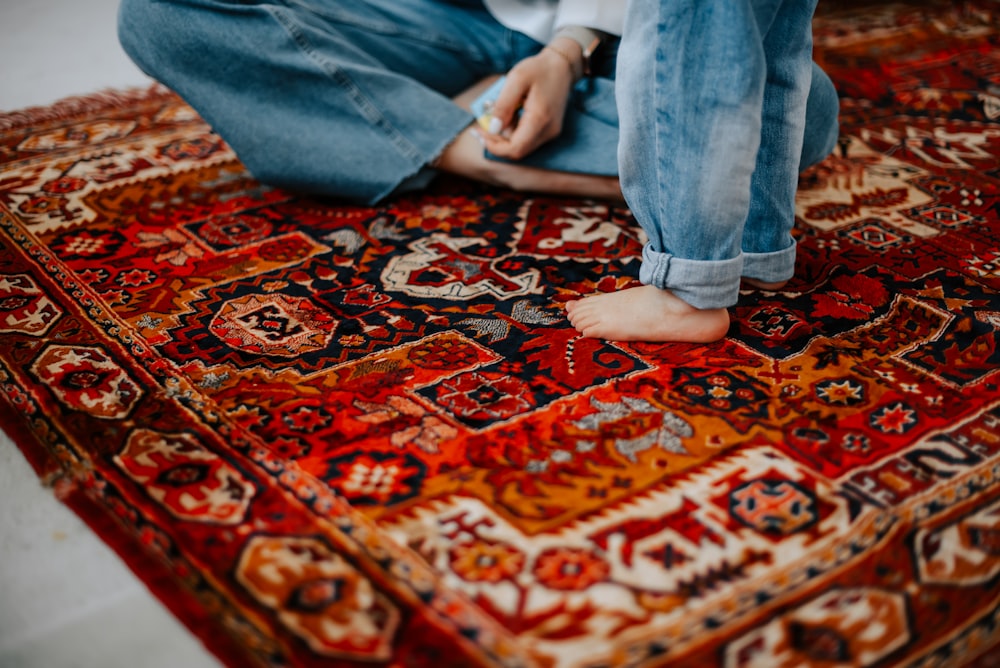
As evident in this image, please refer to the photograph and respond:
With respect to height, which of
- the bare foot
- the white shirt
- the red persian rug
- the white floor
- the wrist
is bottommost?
the white floor

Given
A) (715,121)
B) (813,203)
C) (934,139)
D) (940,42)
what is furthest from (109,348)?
(940,42)

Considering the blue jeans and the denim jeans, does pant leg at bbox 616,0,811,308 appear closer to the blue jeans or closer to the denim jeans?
the denim jeans

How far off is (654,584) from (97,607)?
1.62 ft

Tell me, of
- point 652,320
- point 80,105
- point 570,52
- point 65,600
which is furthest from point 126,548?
point 80,105

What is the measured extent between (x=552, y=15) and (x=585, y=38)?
0.09 m

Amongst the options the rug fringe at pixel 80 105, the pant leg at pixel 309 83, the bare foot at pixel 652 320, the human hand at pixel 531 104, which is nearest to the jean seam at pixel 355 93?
the pant leg at pixel 309 83

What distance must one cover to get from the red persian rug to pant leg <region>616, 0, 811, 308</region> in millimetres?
130

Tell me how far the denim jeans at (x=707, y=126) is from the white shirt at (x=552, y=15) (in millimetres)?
481

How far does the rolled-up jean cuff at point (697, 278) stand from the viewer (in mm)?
1055

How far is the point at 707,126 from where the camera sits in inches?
38.0

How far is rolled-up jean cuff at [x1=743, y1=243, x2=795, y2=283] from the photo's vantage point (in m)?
1.21

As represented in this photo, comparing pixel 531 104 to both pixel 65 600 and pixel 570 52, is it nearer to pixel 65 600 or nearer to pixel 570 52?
pixel 570 52

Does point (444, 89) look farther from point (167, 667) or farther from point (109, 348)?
point (167, 667)

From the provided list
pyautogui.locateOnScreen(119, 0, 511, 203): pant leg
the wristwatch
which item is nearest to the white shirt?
the wristwatch
